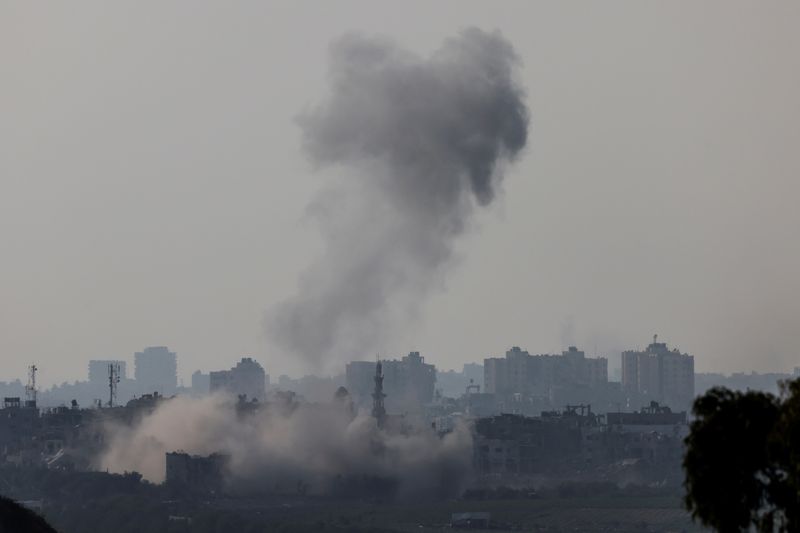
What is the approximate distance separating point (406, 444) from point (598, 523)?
30752 mm

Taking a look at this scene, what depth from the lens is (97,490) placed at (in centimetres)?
16725

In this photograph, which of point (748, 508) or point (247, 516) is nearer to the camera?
point (748, 508)

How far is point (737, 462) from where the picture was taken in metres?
65.9

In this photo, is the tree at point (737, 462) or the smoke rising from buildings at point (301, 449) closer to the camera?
the tree at point (737, 462)

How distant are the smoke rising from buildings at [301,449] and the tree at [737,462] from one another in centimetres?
10910

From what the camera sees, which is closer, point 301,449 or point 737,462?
point 737,462

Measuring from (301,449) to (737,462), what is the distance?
388 feet

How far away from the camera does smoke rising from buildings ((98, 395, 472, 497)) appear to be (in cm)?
17850

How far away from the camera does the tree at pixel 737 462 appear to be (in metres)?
64.2

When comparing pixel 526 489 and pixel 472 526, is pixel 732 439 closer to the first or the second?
pixel 472 526

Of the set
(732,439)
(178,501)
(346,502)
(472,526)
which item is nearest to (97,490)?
(178,501)

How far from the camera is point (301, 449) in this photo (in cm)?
18250

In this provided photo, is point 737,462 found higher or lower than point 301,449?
higher

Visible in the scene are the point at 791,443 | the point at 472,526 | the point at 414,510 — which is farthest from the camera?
the point at 414,510
